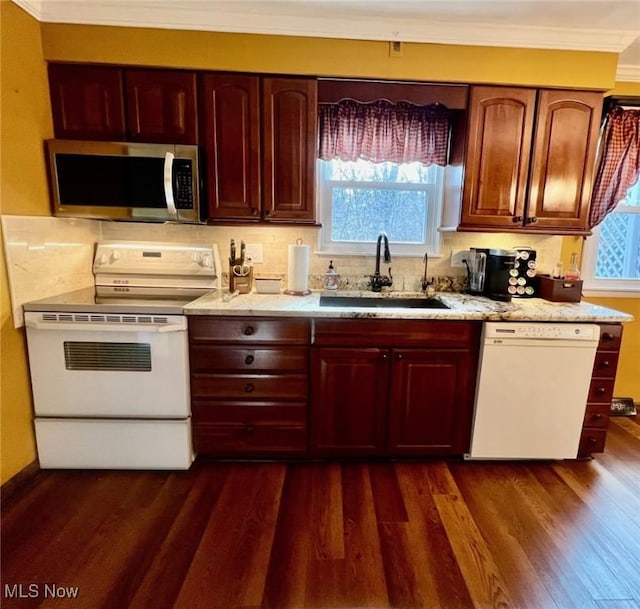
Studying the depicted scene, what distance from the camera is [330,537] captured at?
1696 millimetres

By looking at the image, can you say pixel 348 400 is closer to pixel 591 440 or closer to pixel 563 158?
pixel 591 440

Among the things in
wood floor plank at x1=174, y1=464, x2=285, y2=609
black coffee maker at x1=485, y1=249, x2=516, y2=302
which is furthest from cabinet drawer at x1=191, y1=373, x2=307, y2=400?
black coffee maker at x1=485, y1=249, x2=516, y2=302

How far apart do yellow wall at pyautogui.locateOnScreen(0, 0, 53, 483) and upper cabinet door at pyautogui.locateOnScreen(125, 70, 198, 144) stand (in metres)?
0.44

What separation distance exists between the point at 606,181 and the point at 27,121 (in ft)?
11.3

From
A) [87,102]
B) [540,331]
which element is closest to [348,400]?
[540,331]

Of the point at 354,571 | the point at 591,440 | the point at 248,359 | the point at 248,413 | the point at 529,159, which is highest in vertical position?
the point at 529,159

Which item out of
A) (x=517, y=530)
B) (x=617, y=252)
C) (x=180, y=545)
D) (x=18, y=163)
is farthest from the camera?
(x=617, y=252)

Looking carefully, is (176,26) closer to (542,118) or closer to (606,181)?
(542,118)

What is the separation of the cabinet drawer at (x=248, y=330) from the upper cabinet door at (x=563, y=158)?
1540mm

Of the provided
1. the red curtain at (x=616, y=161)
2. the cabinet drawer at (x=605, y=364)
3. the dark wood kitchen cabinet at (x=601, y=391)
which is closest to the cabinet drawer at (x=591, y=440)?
the dark wood kitchen cabinet at (x=601, y=391)

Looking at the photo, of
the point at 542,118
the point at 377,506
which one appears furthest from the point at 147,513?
the point at 542,118

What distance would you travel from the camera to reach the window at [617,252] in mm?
2768

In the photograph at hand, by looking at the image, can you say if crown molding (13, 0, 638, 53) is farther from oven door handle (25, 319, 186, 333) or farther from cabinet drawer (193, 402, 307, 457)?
cabinet drawer (193, 402, 307, 457)

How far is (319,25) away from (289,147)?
0.64m
